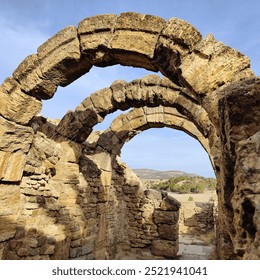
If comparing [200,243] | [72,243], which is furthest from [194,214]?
[72,243]

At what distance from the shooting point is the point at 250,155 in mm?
1448

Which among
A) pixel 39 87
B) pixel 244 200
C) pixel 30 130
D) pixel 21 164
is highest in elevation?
pixel 39 87

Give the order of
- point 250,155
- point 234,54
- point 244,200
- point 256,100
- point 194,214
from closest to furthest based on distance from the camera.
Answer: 1. point 244,200
2. point 250,155
3. point 256,100
4. point 234,54
5. point 194,214

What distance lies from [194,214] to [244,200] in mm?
13235

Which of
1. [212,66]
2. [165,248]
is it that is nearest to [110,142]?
[165,248]

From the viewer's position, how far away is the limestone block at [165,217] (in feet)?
30.7

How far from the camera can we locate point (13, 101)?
4809 mm

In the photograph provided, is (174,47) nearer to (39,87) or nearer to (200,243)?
(39,87)

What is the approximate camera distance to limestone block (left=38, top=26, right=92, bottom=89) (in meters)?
4.44

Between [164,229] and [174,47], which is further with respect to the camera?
[164,229]

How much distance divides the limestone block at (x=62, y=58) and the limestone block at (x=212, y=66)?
203 cm

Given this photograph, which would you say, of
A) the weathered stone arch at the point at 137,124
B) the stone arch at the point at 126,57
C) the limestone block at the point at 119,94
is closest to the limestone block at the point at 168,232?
the weathered stone arch at the point at 137,124

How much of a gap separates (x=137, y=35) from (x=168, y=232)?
754cm

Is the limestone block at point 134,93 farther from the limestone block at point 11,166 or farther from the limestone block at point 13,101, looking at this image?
the limestone block at point 11,166
